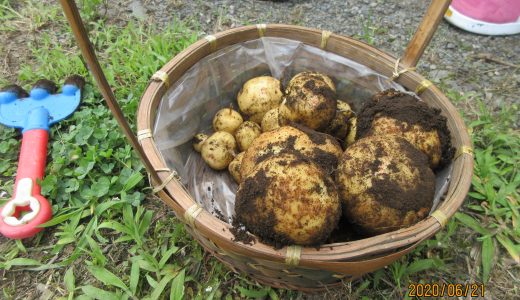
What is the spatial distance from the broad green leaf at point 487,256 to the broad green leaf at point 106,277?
1871mm

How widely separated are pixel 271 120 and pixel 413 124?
77cm

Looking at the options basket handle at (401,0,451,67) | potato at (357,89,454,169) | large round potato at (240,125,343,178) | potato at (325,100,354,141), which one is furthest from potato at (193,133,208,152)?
basket handle at (401,0,451,67)

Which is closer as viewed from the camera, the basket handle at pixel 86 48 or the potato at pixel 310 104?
the basket handle at pixel 86 48

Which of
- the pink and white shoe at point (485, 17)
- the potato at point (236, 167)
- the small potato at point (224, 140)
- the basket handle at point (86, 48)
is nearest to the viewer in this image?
the basket handle at point (86, 48)

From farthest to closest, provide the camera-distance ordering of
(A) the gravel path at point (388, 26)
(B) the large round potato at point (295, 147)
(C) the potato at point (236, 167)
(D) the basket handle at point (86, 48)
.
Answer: (A) the gravel path at point (388, 26) < (C) the potato at point (236, 167) < (B) the large round potato at point (295, 147) < (D) the basket handle at point (86, 48)

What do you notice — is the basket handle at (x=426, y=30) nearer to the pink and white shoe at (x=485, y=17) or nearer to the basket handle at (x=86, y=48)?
the basket handle at (x=86, y=48)

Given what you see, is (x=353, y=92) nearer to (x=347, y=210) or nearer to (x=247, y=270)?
(x=347, y=210)

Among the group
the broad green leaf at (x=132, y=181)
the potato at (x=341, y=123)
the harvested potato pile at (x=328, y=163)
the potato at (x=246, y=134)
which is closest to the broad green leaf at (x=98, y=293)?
the broad green leaf at (x=132, y=181)

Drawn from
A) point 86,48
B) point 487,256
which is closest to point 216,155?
point 86,48

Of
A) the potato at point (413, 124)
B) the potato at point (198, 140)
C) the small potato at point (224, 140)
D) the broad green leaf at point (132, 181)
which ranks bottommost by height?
the broad green leaf at point (132, 181)

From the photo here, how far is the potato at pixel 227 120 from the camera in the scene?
7.65 ft

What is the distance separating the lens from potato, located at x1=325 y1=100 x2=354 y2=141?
2.16 meters

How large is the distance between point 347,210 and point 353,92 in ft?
3.41

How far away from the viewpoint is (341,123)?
218 centimetres
